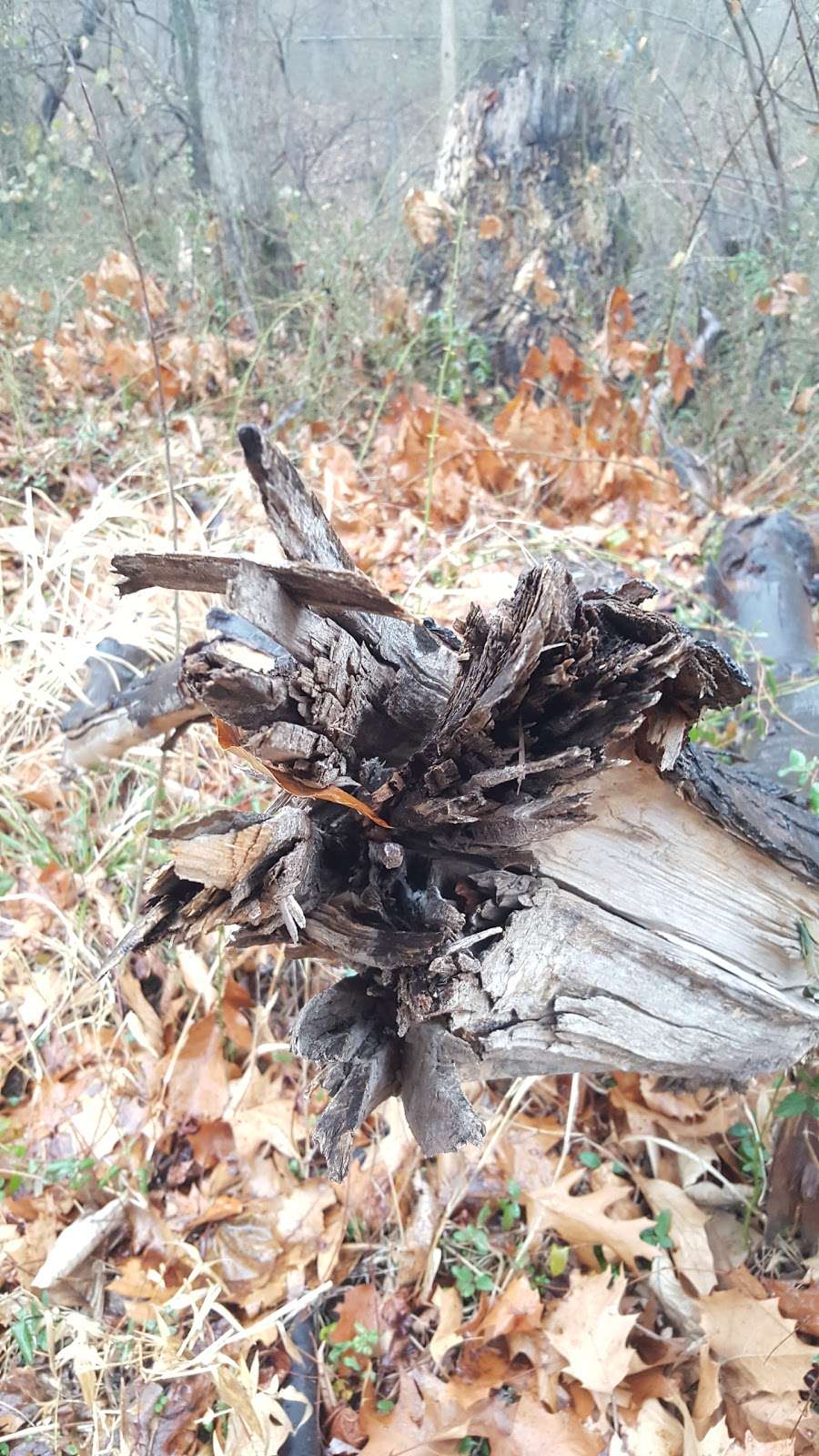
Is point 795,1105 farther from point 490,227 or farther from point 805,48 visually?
point 490,227

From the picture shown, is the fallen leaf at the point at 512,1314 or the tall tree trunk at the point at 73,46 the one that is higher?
the tall tree trunk at the point at 73,46

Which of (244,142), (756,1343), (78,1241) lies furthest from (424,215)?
(756,1343)

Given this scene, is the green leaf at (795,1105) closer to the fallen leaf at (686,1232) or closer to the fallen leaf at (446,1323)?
the fallen leaf at (686,1232)

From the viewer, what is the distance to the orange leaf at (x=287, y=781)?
2.94ft

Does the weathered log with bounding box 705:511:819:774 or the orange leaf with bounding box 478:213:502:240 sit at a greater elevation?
the orange leaf with bounding box 478:213:502:240

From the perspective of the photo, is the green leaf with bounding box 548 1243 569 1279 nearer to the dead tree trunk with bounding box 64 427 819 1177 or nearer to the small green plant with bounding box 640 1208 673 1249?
the small green plant with bounding box 640 1208 673 1249

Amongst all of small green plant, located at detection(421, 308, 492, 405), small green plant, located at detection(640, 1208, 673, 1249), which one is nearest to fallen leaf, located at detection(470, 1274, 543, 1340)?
small green plant, located at detection(640, 1208, 673, 1249)

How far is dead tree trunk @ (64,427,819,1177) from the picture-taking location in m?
0.90

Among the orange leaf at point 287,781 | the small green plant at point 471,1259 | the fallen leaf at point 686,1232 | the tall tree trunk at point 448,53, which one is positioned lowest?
the small green plant at point 471,1259

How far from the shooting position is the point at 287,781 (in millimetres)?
965

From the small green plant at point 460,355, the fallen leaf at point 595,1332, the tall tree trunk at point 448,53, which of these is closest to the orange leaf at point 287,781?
the fallen leaf at point 595,1332

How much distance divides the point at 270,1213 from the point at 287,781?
4.97 ft

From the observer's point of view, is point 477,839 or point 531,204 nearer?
point 477,839

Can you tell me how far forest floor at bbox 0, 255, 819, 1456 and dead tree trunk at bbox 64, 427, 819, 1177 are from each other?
36cm
